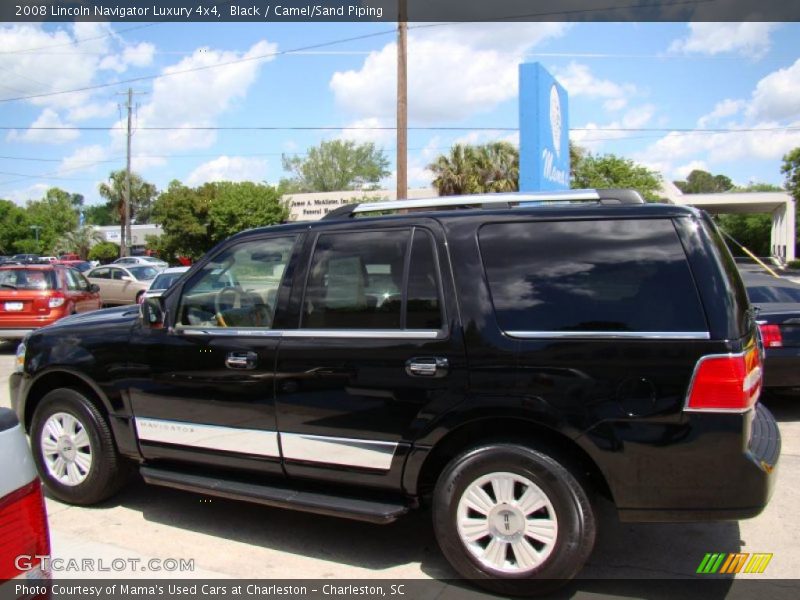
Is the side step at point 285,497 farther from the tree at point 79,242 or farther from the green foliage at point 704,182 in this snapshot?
the green foliage at point 704,182

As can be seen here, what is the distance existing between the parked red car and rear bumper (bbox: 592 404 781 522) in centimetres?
1116

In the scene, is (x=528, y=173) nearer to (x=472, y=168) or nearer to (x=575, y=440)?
(x=575, y=440)

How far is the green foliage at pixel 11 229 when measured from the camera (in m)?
79.3

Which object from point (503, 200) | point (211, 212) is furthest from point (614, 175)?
point (503, 200)

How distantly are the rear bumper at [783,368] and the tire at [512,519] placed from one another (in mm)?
4186

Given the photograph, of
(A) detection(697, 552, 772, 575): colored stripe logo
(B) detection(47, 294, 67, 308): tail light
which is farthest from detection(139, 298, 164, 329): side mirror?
(B) detection(47, 294, 67, 308): tail light

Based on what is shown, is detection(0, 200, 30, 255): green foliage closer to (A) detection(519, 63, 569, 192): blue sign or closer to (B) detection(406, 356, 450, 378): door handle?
(A) detection(519, 63, 569, 192): blue sign

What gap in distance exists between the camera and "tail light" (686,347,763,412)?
9.78 ft

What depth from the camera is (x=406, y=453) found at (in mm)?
3502

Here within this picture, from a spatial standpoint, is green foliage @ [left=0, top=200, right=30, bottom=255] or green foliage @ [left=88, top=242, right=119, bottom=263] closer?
green foliage @ [left=88, top=242, right=119, bottom=263]

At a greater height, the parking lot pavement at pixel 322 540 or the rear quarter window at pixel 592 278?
the rear quarter window at pixel 592 278

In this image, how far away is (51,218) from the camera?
282 ft

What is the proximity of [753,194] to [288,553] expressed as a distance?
4520cm

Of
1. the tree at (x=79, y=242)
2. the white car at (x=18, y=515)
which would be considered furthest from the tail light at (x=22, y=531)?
the tree at (x=79, y=242)
